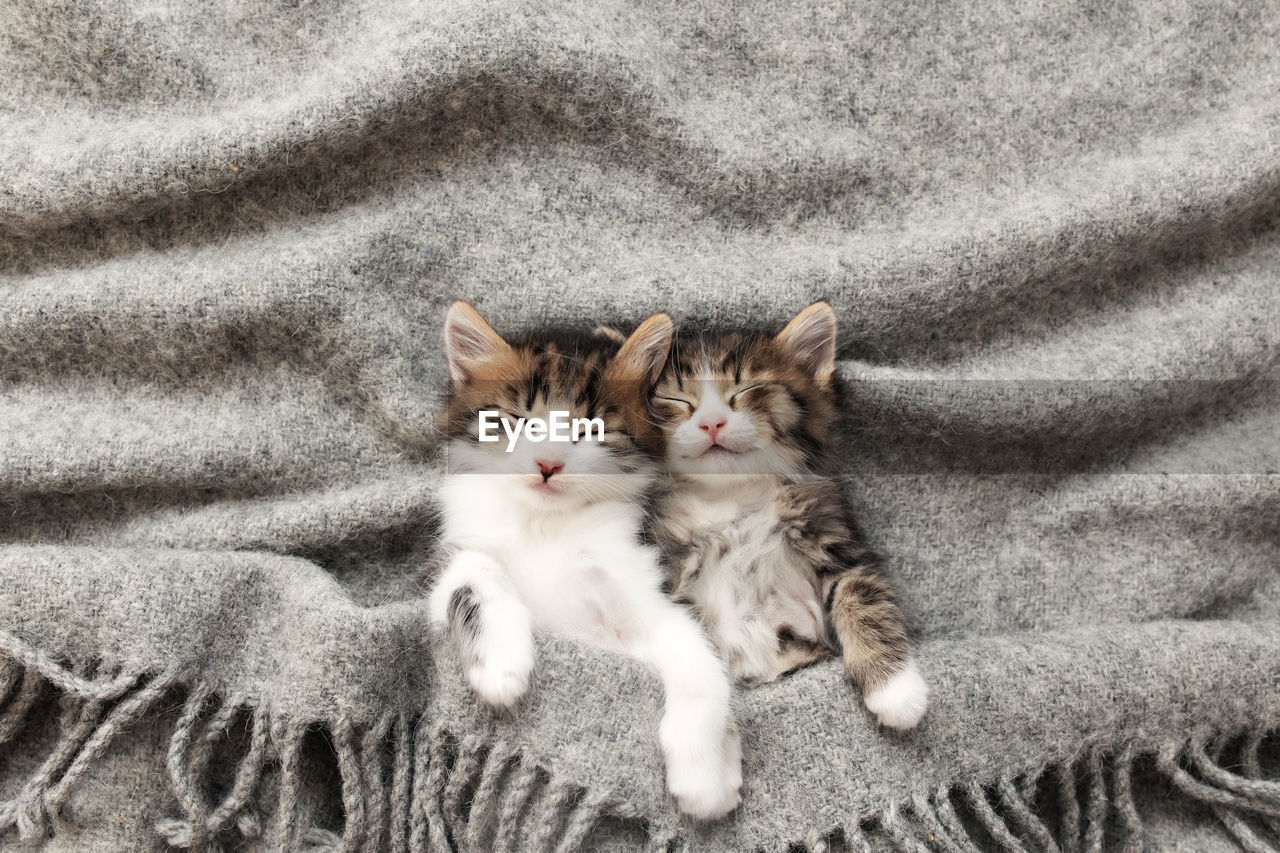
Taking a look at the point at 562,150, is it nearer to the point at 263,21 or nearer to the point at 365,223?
the point at 365,223

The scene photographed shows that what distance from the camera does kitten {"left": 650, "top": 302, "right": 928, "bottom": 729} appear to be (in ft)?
3.14

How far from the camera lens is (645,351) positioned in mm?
971

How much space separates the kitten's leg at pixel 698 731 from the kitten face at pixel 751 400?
21cm

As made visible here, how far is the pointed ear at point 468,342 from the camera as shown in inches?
38.9

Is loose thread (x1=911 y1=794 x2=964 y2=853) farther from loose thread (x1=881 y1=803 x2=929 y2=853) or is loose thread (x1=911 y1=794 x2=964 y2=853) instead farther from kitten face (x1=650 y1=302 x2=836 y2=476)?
kitten face (x1=650 y1=302 x2=836 y2=476)

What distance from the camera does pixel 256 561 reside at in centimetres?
99

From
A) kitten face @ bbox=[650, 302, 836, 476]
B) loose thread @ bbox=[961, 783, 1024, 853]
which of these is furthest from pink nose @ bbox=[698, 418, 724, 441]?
loose thread @ bbox=[961, 783, 1024, 853]

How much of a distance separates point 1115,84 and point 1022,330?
14.9 inches

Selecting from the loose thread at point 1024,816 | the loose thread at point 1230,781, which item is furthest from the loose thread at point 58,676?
the loose thread at point 1230,781

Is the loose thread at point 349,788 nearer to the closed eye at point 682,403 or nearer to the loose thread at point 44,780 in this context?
the loose thread at point 44,780

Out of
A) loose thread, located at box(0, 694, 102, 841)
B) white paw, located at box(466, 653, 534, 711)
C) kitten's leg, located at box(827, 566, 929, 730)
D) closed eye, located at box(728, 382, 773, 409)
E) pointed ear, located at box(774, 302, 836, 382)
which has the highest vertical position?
pointed ear, located at box(774, 302, 836, 382)

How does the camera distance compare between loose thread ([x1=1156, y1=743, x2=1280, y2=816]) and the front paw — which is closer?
the front paw

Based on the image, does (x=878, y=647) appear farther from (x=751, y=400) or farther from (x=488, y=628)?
(x=488, y=628)

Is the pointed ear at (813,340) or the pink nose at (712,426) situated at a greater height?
the pointed ear at (813,340)
